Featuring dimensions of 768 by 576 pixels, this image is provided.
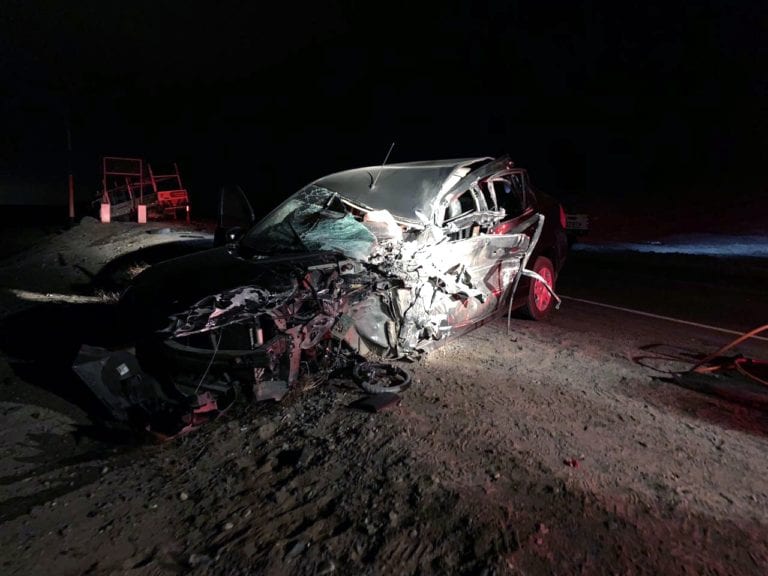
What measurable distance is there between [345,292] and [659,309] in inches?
215

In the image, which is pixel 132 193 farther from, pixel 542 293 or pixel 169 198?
pixel 542 293

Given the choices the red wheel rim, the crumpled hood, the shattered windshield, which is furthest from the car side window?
the crumpled hood

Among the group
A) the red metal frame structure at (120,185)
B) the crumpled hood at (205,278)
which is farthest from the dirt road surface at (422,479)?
the red metal frame structure at (120,185)

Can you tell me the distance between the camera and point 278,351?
3609 millimetres

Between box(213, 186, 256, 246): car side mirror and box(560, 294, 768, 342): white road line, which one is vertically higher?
box(213, 186, 256, 246): car side mirror

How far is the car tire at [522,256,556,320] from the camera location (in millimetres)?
6328

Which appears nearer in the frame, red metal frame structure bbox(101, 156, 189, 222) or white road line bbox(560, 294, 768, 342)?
white road line bbox(560, 294, 768, 342)

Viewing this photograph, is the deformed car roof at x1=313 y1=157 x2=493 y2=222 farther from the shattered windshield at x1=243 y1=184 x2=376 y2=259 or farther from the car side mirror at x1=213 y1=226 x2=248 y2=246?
the car side mirror at x1=213 y1=226 x2=248 y2=246

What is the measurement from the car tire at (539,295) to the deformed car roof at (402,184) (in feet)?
5.19

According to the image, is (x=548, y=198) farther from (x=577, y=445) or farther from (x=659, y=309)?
(x=577, y=445)

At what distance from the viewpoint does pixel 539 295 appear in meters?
6.55

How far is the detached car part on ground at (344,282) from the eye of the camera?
3.63m

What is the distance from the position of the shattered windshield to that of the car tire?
102 inches

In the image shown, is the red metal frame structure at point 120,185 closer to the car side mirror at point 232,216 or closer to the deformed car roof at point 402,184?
the car side mirror at point 232,216
